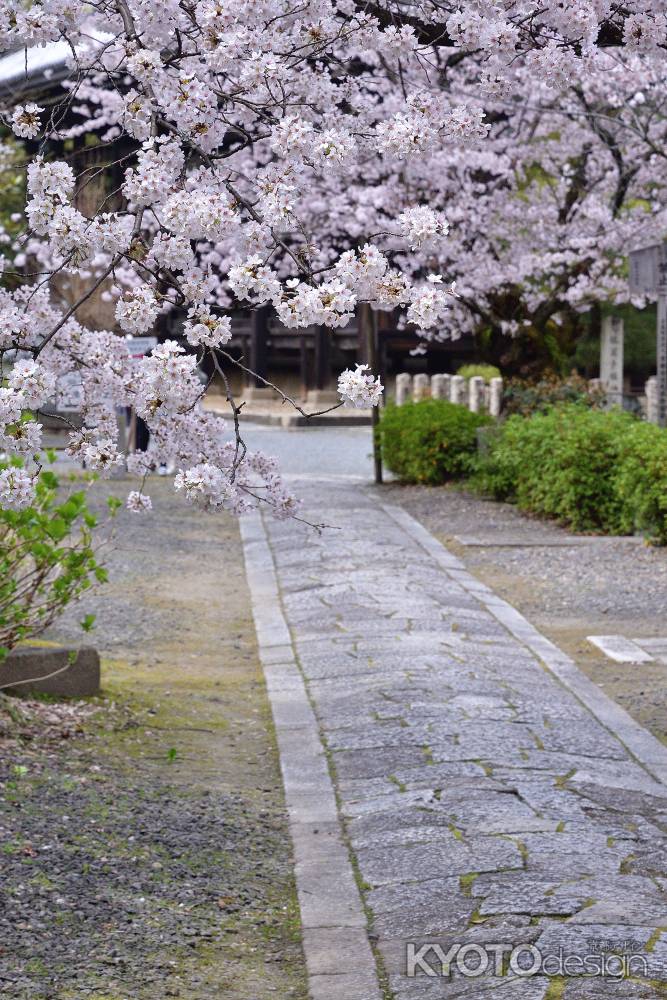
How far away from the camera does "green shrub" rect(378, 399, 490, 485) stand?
16.6 m

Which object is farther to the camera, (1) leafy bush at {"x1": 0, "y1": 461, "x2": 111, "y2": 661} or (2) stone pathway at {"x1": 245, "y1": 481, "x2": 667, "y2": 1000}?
(1) leafy bush at {"x1": 0, "y1": 461, "x2": 111, "y2": 661}

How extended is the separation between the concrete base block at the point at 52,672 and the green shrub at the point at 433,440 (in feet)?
33.0

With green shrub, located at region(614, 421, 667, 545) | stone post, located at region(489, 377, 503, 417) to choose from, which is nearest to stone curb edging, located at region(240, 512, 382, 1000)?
green shrub, located at region(614, 421, 667, 545)

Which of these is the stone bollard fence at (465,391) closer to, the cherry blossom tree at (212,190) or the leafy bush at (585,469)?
the leafy bush at (585,469)

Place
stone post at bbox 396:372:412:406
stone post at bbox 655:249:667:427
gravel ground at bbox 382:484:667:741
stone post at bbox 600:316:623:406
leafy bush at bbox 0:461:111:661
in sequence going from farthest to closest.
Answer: stone post at bbox 396:372:412:406 < stone post at bbox 600:316:623:406 < stone post at bbox 655:249:667:427 < gravel ground at bbox 382:484:667:741 < leafy bush at bbox 0:461:111:661

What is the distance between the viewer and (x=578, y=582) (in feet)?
34.4

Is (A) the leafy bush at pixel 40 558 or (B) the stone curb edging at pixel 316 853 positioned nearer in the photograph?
(B) the stone curb edging at pixel 316 853

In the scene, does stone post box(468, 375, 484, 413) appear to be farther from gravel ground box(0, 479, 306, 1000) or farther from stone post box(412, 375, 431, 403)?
gravel ground box(0, 479, 306, 1000)

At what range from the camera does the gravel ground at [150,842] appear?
3.88 meters

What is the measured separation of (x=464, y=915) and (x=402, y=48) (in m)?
2.92

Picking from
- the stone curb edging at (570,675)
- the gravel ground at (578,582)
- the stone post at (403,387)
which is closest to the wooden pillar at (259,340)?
the stone post at (403,387)

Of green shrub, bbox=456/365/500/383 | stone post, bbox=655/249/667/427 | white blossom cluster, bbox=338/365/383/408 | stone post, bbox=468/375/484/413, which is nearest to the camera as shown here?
white blossom cluster, bbox=338/365/383/408

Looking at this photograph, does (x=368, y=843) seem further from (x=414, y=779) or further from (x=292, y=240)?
(x=292, y=240)

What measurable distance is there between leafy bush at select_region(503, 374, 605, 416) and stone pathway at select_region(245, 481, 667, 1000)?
283 inches
